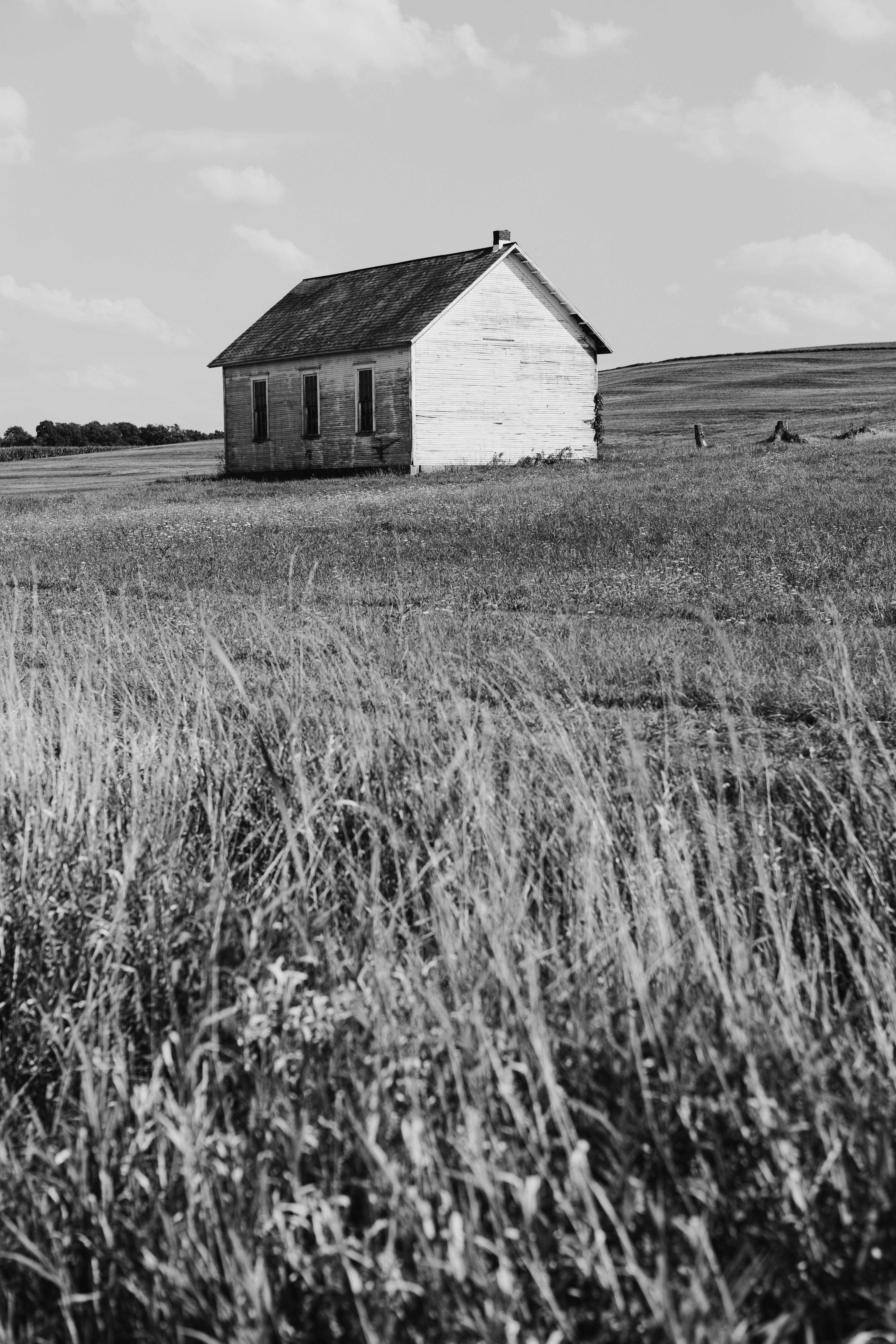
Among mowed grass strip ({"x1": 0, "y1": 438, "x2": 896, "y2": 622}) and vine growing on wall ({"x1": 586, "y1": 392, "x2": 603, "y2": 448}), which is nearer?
mowed grass strip ({"x1": 0, "y1": 438, "x2": 896, "y2": 622})

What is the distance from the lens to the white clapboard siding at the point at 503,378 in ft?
113

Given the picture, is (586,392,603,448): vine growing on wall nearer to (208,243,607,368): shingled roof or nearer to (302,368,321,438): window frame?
(208,243,607,368): shingled roof

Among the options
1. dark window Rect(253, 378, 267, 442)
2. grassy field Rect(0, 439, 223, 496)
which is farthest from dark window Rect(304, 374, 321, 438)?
grassy field Rect(0, 439, 223, 496)

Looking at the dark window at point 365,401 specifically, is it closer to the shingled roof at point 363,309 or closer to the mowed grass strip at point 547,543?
the shingled roof at point 363,309

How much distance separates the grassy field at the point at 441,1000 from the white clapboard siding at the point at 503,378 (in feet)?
88.8

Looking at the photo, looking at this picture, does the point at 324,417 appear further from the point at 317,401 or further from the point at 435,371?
the point at 435,371

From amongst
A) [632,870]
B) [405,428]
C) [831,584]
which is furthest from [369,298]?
[632,870]

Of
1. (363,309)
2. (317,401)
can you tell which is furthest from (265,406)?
(363,309)

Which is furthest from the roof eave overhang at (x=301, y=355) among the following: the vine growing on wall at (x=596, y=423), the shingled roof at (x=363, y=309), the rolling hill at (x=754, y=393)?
the rolling hill at (x=754, y=393)

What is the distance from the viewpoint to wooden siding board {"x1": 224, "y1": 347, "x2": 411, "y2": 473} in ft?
113

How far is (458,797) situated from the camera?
500 cm

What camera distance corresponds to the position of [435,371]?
113ft

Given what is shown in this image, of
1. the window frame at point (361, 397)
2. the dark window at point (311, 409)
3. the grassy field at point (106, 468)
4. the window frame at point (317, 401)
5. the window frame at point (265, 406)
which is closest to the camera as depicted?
the window frame at point (361, 397)

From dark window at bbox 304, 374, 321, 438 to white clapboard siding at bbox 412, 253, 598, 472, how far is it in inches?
153
